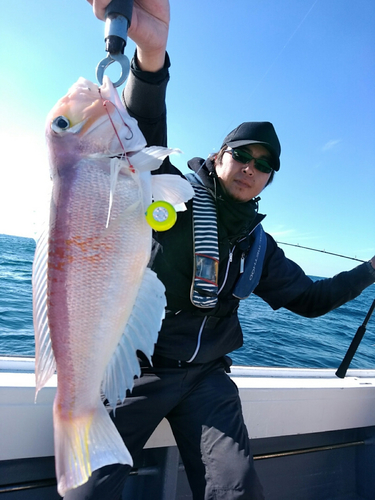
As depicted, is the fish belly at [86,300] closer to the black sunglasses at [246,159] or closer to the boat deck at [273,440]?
the boat deck at [273,440]

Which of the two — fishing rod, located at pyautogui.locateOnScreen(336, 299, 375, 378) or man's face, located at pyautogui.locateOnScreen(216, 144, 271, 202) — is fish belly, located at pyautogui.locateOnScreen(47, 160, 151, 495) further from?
fishing rod, located at pyautogui.locateOnScreen(336, 299, 375, 378)

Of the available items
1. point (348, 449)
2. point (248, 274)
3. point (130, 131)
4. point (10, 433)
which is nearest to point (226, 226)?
point (248, 274)

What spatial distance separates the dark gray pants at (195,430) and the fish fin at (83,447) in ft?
1.43

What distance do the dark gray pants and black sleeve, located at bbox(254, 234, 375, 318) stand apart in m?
0.86

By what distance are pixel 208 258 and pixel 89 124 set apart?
3.43ft

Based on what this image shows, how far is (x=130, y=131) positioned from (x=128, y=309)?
75 centimetres

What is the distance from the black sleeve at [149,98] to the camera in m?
1.83

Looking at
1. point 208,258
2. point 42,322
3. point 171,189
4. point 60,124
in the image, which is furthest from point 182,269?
point 60,124

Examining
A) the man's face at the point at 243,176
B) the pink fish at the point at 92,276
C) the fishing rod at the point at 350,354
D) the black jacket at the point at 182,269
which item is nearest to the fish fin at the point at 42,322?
the pink fish at the point at 92,276

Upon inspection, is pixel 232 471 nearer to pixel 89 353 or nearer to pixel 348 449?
pixel 89 353

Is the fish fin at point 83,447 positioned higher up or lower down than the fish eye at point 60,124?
lower down

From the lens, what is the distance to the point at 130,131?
1.42 metres

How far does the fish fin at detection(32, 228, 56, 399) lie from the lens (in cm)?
132

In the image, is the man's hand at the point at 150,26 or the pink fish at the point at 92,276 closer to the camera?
the pink fish at the point at 92,276
